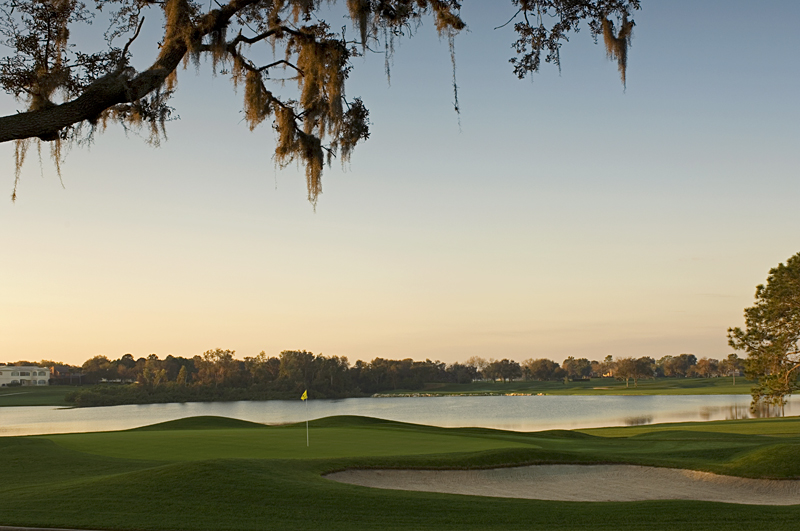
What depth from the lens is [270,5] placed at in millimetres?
7465

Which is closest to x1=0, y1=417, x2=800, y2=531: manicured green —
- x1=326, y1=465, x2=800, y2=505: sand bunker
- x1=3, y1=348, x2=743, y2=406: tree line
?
x1=326, y1=465, x2=800, y2=505: sand bunker

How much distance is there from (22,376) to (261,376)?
204ft

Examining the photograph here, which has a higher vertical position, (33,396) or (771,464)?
(771,464)

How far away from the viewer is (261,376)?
115875mm

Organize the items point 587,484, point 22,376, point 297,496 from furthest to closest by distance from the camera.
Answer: point 22,376, point 587,484, point 297,496

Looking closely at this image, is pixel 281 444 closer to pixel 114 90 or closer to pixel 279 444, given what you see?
pixel 279 444

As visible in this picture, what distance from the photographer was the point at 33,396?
355 feet

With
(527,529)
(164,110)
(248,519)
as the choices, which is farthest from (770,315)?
(164,110)

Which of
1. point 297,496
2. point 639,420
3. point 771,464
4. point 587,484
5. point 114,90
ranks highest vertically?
point 114,90

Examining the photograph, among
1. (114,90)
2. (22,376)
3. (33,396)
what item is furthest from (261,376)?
(114,90)

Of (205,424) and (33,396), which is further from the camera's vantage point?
(33,396)

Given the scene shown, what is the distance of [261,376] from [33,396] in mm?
36227

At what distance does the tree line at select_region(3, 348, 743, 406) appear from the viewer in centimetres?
10606

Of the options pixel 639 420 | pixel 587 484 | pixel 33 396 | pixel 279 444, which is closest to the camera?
pixel 587 484
